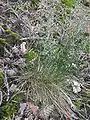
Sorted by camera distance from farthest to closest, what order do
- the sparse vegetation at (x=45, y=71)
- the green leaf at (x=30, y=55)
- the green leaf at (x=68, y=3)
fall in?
the green leaf at (x=68, y=3) < the green leaf at (x=30, y=55) < the sparse vegetation at (x=45, y=71)

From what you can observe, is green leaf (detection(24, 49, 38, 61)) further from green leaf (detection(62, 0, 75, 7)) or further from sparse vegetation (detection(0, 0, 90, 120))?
green leaf (detection(62, 0, 75, 7))

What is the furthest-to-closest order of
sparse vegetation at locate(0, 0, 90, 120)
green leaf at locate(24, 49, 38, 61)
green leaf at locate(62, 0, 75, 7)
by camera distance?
green leaf at locate(62, 0, 75, 7)
green leaf at locate(24, 49, 38, 61)
sparse vegetation at locate(0, 0, 90, 120)

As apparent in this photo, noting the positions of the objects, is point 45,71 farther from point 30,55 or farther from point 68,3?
point 68,3

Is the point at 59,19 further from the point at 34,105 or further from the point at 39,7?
the point at 34,105

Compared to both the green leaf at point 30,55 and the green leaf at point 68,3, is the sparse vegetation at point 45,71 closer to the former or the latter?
the green leaf at point 30,55

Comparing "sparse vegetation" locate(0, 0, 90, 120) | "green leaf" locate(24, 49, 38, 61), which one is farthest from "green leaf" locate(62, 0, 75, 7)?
"green leaf" locate(24, 49, 38, 61)

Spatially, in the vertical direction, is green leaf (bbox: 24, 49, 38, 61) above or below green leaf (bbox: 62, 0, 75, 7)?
below

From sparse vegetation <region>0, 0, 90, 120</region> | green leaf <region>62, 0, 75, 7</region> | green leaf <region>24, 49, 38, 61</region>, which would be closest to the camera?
sparse vegetation <region>0, 0, 90, 120</region>

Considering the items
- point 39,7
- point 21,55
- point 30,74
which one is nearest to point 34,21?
point 39,7

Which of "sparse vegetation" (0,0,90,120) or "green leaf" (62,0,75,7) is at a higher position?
"green leaf" (62,0,75,7)

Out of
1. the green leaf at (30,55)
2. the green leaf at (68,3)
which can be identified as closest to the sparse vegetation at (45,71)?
the green leaf at (30,55)

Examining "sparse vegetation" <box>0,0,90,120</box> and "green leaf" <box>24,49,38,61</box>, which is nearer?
"sparse vegetation" <box>0,0,90,120</box>
